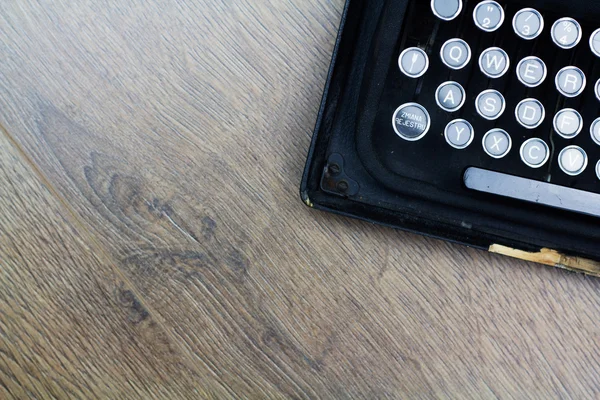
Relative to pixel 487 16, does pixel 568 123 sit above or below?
below

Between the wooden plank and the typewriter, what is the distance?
278mm

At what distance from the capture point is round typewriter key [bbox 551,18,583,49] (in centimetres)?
70

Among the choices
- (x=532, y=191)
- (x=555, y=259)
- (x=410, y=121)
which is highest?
(x=410, y=121)

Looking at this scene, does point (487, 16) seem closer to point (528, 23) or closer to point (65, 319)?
point (528, 23)

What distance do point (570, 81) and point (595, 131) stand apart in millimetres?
70

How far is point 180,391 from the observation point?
729mm

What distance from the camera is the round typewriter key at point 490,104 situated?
0.71 meters

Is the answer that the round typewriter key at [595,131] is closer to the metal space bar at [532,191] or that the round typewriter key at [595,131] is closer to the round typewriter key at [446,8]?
the metal space bar at [532,191]

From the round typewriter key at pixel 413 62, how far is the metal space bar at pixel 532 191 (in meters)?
0.14

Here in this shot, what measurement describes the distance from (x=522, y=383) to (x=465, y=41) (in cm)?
45

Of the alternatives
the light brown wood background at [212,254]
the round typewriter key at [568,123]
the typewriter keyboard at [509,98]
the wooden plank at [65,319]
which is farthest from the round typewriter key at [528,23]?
the wooden plank at [65,319]

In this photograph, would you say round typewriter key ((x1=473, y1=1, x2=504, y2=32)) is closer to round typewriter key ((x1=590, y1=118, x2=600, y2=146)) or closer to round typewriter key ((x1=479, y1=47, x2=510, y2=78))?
round typewriter key ((x1=479, y1=47, x2=510, y2=78))

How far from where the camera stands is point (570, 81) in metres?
0.71

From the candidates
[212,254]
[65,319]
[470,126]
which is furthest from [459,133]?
[65,319]
